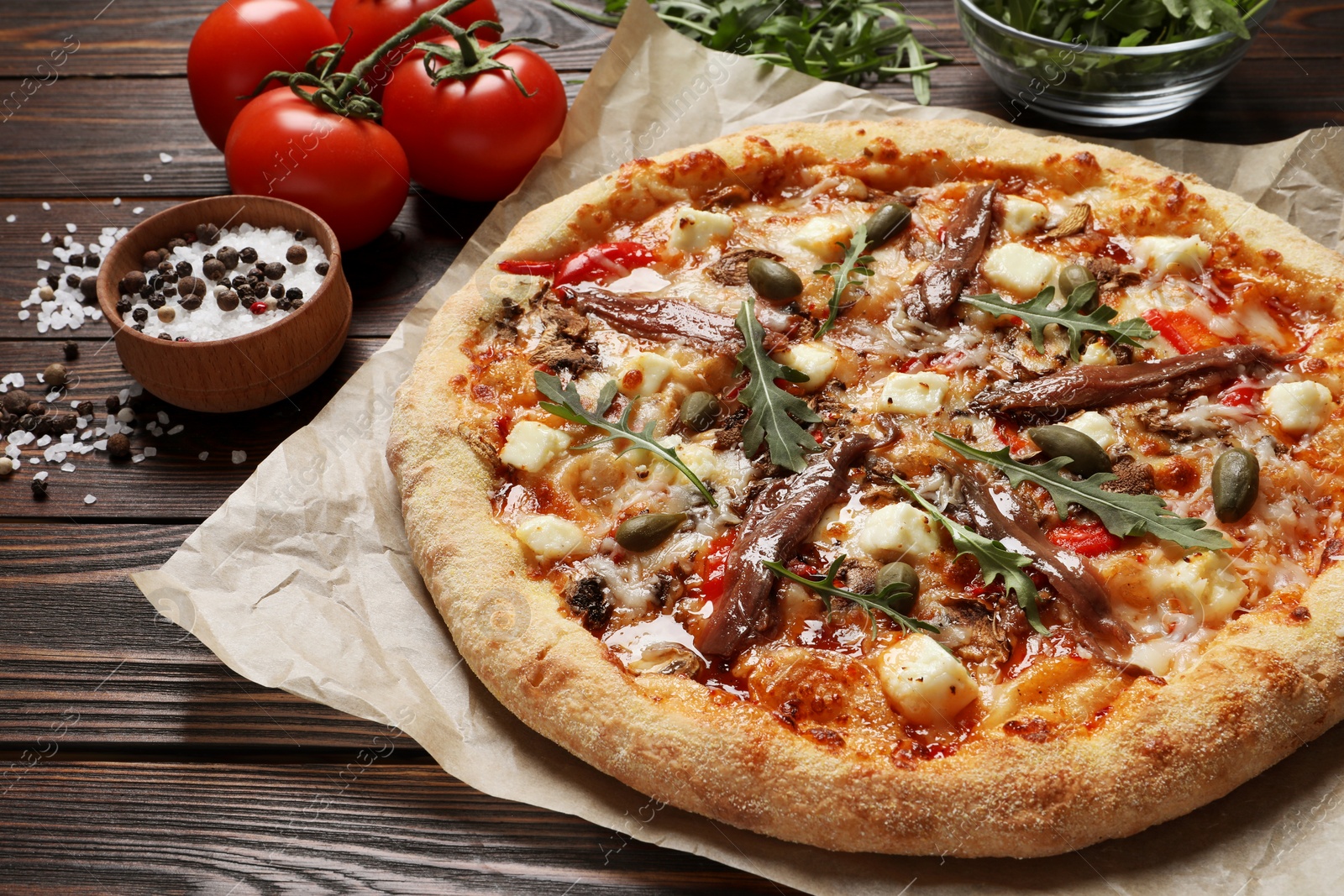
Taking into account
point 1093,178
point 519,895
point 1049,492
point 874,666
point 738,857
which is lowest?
point 519,895

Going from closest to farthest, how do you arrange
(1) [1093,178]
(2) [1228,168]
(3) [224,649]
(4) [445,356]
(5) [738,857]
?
(5) [738,857], (3) [224,649], (4) [445,356], (1) [1093,178], (2) [1228,168]

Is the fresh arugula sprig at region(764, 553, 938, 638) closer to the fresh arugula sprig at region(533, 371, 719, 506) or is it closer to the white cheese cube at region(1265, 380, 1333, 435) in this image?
the fresh arugula sprig at region(533, 371, 719, 506)

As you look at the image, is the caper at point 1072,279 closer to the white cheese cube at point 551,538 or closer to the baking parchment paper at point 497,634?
the baking parchment paper at point 497,634

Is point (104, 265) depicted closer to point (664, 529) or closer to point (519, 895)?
point (664, 529)

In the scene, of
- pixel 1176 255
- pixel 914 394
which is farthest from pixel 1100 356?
pixel 914 394

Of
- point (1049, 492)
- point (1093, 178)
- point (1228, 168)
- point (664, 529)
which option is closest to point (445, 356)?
point (664, 529)

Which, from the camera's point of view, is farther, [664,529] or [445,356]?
[445,356]
